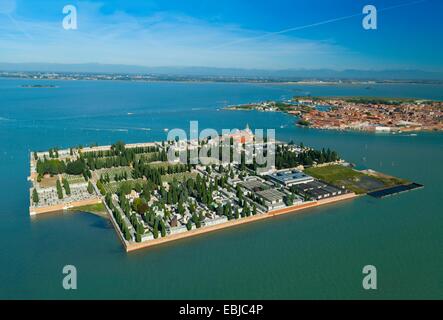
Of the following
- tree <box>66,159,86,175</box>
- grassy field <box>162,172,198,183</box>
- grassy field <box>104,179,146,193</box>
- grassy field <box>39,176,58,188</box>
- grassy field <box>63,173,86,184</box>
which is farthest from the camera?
tree <box>66,159,86,175</box>

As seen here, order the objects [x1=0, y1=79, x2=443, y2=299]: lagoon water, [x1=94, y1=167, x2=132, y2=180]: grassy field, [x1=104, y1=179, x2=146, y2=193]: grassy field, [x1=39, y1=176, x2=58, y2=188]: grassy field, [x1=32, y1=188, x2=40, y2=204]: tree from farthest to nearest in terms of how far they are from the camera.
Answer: [x1=94, y1=167, x2=132, y2=180]: grassy field → [x1=39, y1=176, x2=58, y2=188]: grassy field → [x1=104, y1=179, x2=146, y2=193]: grassy field → [x1=32, y1=188, x2=40, y2=204]: tree → [x1=0, y1=79, x2=443, y2=299]: lagoon water

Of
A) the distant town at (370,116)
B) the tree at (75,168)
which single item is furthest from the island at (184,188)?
the distant town at (370,116)

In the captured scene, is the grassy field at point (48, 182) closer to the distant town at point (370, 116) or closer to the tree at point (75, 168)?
the tree at point (75, 168)

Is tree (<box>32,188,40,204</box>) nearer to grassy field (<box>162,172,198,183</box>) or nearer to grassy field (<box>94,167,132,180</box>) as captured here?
grassy field (<box>94,167,132,180</box>)

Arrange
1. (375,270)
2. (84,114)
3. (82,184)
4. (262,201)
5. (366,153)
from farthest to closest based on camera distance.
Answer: (84,114) < (366,153) < (82,184) < (262,201) < (375,270)

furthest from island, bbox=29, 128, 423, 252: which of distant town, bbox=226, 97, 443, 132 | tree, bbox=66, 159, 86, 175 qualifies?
distant town, bbox=226, 97, 443, 132

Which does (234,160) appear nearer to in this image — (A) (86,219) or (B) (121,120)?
(A) (86,219)

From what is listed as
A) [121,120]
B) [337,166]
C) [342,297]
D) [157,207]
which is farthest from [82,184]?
[121,120]
